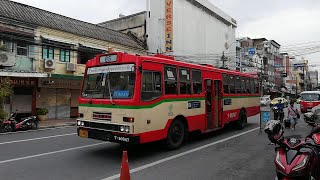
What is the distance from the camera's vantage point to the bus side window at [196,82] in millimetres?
10547

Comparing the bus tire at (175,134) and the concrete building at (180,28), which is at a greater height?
the concrete building at (180,28)

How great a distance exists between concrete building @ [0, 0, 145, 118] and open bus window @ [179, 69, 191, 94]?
38.1 feet

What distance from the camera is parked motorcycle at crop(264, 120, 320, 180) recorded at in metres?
4.36

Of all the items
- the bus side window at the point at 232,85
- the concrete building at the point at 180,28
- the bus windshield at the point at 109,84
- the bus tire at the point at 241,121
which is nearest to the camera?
the bus windshield at the point at 109,84

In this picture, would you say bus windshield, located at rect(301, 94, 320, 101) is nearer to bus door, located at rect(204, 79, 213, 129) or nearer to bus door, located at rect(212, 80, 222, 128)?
bus door, located at rect(212, 80, 222, 128)

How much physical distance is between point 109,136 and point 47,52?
1557 centimetres

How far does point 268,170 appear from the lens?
24.0 feet

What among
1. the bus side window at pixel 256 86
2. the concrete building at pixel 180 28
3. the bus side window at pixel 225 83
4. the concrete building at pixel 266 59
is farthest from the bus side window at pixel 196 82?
the concrete building at pixel 266 59

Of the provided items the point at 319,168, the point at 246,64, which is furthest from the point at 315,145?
the point at 246,64

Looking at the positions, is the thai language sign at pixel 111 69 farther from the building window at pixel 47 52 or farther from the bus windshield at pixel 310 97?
the bus windshield at pixel 310 97

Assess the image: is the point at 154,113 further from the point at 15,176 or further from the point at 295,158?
the point at 295,158

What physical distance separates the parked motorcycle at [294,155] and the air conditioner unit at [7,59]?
56.8ft

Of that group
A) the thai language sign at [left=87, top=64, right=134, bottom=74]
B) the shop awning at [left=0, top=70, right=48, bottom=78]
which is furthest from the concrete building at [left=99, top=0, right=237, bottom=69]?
the thai language sign at [left=87, top=64, right=134, bottom=74]

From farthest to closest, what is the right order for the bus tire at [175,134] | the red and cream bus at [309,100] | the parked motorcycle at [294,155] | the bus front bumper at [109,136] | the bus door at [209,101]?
the red and cream bus at [309,100] < the bus door at [209,101] < the bus tire at [175,134] < the bus front bumper at [109,136] < the parked motorcycle at [294,155]
